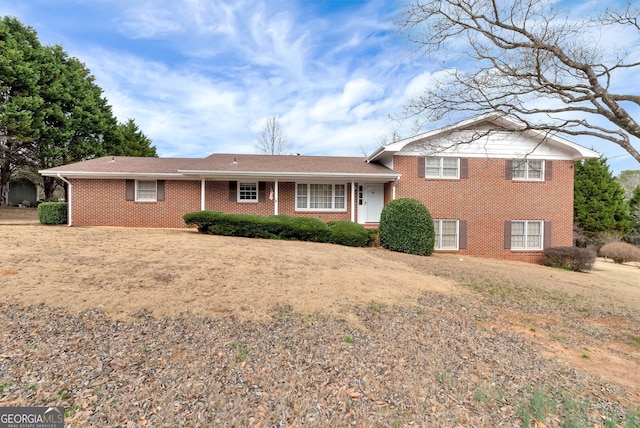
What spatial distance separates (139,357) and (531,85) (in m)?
8.38

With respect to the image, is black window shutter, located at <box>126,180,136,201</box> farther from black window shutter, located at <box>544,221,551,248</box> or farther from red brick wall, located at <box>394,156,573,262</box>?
black window shutter, located at <box>544,221,551,248</box>

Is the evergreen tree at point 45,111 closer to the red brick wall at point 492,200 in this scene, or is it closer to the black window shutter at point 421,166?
the red brick wall at point 492,200

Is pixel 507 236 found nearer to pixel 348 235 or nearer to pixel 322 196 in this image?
pixel 348 235

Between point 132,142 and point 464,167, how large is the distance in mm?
29318

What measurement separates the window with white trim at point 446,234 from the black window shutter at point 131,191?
14314 mm

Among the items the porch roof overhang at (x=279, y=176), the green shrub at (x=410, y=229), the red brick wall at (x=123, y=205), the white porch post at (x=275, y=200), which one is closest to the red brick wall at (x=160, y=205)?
the red brick wall at (x=123, y=205)

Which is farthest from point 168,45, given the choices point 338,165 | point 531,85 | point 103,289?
point 531,85

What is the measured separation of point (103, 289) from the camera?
16.2 feet

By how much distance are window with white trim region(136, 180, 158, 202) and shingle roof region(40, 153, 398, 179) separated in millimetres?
654

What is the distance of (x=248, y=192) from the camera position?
14.8 m

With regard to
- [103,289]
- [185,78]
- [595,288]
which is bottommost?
[595,288]

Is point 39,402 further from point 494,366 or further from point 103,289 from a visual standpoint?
point 494,366

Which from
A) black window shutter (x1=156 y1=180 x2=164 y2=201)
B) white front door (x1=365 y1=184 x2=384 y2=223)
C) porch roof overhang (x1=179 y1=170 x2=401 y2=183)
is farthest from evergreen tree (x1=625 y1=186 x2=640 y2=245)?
Answer: black window shutter (x1=156 y1=180 x2=164 y2=201)

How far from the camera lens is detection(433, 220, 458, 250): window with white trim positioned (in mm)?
14227
